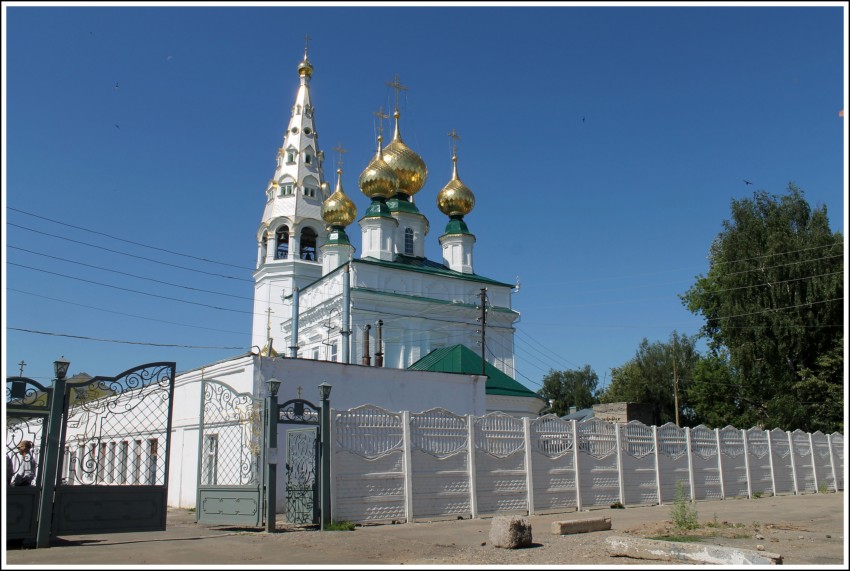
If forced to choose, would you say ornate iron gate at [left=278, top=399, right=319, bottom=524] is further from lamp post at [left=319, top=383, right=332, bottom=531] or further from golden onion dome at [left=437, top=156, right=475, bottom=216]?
golden onion dome at [left=437, top=156, right=475, bottom=216]

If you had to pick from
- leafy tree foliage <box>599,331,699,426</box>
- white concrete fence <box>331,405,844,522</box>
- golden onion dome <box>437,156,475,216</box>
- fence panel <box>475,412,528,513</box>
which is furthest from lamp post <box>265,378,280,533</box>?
leafy tree foliage <box>599,331,699,426</box>

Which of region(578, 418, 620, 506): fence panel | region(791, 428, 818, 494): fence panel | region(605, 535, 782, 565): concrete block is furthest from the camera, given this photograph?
region(791, 428, 818, 494): fence panel

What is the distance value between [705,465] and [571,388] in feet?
170

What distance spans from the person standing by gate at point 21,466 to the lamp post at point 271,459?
3.11 metres

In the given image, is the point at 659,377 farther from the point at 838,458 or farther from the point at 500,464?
the point at 500,464

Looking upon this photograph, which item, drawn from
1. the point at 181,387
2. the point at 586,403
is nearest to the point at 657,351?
the point at 586,403

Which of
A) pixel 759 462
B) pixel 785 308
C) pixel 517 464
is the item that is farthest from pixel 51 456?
pixel 785 308

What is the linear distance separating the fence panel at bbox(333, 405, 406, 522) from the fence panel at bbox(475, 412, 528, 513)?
1.85 meters

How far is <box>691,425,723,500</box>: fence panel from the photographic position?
18953mm

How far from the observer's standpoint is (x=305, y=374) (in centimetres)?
1636

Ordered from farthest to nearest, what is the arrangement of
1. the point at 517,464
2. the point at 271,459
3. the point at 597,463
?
the point at 597,463 < the point at 517,464 < the point at 271,459

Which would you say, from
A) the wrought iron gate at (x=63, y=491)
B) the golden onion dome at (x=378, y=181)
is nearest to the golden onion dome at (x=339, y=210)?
the golden onion dome at (x=378, y=181)

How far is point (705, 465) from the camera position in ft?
63.5

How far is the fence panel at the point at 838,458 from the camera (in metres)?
24.7
